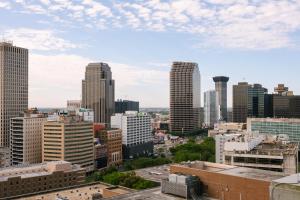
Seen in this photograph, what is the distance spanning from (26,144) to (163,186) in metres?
117

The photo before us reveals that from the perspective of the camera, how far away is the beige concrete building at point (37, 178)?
96.8 metres

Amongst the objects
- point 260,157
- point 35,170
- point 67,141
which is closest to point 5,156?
point 67,141

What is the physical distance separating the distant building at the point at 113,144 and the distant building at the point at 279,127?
70.2 meters

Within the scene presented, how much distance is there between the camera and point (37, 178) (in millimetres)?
101375

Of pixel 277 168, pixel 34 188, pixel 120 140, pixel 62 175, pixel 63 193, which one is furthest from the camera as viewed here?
pixel 120 140

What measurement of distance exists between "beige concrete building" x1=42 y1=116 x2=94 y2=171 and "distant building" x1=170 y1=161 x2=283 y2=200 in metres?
95.7

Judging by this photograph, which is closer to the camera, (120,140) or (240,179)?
(240,179)

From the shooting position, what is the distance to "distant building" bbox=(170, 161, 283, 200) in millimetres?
47625

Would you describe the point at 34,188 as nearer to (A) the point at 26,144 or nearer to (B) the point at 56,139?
(B) the point at 56,139

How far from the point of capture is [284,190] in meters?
12.7

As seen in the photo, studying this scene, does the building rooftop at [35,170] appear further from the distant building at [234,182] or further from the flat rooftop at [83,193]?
the distant building at [234,182]

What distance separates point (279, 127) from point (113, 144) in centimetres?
8567

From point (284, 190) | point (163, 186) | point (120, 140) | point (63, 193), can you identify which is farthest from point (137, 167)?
point (284, 190)

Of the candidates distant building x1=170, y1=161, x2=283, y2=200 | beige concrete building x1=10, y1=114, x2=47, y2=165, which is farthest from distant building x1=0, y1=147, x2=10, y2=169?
distant building x1=170, y1=161, x2=283, y2=200
